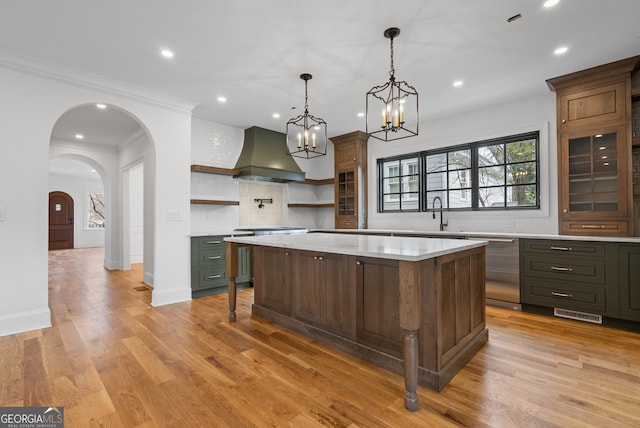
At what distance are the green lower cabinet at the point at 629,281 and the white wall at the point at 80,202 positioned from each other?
13891mm

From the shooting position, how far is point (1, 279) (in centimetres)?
293

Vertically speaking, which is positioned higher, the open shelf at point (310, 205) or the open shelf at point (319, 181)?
the open shelf at point (319, 181)

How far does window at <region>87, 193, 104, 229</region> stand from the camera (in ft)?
36.7

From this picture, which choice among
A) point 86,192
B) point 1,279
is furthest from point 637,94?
point 86,192

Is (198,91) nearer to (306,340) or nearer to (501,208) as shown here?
(306,340)

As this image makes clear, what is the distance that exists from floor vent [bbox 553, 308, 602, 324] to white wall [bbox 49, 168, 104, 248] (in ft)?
44.0

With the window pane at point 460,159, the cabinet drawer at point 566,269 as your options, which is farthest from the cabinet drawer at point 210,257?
the cabinet drawer at point 566,269

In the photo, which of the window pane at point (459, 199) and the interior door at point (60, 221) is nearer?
the window pane at point (459, 199)

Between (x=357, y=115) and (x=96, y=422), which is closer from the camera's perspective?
(x=96, y=422)

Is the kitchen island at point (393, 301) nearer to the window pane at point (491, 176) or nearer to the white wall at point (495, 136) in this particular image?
the white wall at point (495, 136)

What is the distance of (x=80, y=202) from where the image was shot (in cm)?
1098

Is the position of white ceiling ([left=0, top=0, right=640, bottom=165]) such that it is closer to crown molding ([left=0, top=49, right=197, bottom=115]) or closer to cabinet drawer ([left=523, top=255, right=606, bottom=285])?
crown molding ([left=0, top=49, right=197, bottom=115])

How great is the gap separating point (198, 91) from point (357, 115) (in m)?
2.40

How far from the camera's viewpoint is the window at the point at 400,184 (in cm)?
539
